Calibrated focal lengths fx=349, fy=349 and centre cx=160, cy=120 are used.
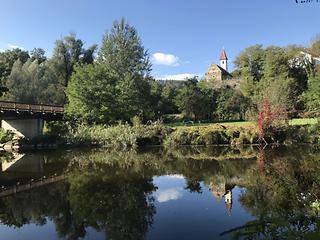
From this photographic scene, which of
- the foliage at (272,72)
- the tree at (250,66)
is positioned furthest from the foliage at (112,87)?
the tree at (250,66)

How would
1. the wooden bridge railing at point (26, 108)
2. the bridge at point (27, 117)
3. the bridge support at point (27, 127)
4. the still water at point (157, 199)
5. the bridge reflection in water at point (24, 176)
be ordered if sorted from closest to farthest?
the still water at point (157, 199)
the bridge reflection in water at point (24, 176)
the wooden bridge railing at point (26, 108)
the bridge at point (27, 117)
the bridge support at point (27, 127)

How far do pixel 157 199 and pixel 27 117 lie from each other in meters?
25.6

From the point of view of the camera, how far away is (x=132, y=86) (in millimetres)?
37188

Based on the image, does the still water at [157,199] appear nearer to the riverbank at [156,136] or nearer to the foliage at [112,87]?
the riverbank at [156,136]

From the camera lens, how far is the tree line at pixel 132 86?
34906 mm

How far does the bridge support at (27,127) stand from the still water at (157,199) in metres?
15.4

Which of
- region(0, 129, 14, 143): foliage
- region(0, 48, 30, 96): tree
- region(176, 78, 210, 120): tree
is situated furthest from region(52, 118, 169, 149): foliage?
region(0, 48, 30, 96): tree

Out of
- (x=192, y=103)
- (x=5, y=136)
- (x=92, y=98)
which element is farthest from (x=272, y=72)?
(x=5, y=136)

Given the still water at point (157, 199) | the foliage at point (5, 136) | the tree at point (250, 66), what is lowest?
the still water at point (157, 199)

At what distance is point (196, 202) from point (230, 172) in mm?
5318

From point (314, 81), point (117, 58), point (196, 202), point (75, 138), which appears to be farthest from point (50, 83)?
point (196, 202)

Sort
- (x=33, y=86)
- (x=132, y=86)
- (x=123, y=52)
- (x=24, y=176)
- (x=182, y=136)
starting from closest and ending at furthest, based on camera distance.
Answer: (x=24, y=176), (x=182, y=136), (x=132, y=86), (x=123, y=52), (x=33, y=86)

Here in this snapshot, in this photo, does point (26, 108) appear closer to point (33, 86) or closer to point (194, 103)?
point (33, 86)

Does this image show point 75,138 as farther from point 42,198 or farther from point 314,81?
point 314,81
